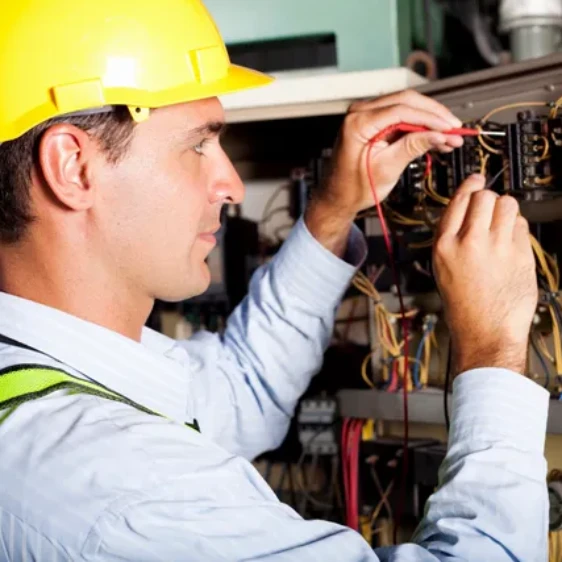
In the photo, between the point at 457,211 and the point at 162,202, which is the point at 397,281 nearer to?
the point at 457,211

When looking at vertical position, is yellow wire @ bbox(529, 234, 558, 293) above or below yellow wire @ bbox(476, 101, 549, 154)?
below

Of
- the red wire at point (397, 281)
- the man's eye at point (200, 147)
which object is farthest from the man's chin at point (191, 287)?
the red wire at point (397, 281)

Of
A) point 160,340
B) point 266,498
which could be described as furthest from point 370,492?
point 266,498

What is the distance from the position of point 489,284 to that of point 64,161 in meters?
0.50

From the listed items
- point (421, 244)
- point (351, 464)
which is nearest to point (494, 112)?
point (421, 244)

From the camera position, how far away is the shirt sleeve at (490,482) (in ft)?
3.12

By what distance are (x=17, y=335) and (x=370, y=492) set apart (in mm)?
712

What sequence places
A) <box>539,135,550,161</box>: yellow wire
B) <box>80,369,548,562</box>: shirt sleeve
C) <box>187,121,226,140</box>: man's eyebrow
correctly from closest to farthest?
<box>80,369,548,562</box>: shirt sleeve
<box>187,121,226,140</box>: man's eyebrow
<box>539,135,550,161</box>: yellow wire

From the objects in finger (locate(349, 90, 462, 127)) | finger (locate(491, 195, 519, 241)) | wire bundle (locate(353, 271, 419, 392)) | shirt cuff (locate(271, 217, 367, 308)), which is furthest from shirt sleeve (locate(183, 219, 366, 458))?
finger (locate(491, 195, 519, 241))

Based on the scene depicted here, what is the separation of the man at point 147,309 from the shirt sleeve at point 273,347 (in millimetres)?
117

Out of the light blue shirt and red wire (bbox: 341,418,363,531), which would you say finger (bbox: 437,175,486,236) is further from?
red wire (bbox: 341,418,363,531)

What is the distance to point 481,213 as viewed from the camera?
1095 millimetres

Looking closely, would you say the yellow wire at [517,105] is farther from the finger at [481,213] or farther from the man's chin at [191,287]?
the man's chin at [191,287]

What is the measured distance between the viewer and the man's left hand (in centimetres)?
123
